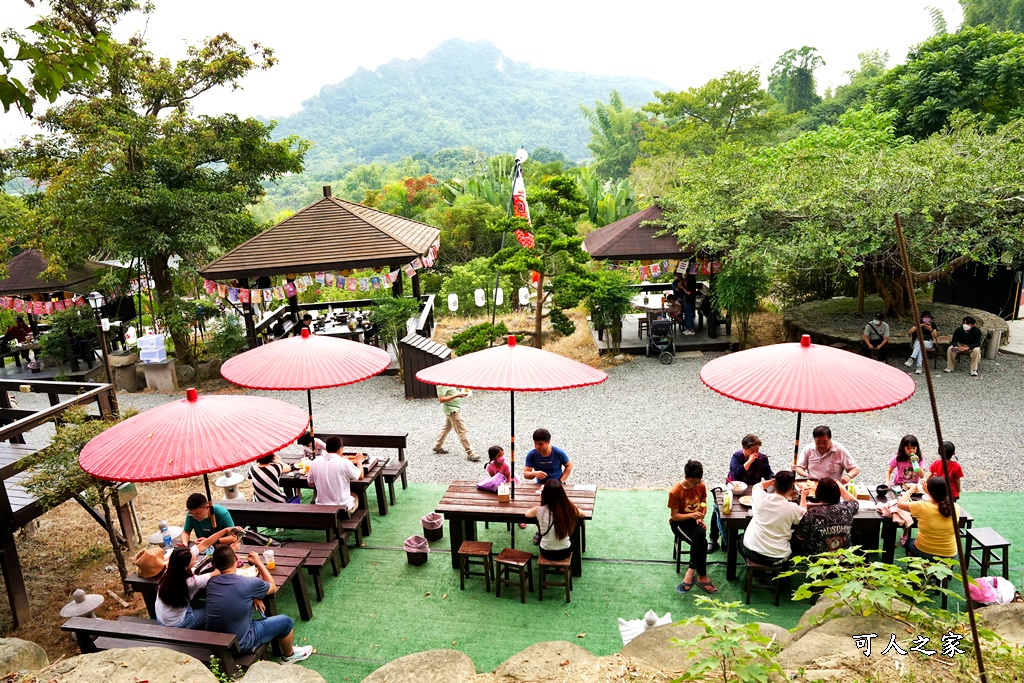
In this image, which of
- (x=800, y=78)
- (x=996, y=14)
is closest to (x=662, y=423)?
(x=996, y=14)

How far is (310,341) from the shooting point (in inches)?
269

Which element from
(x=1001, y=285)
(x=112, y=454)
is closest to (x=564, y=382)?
(x=112, y=454)

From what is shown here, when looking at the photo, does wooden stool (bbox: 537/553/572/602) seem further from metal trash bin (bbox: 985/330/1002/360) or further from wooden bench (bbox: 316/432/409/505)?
metal trash bin (bbox: 985/330/1002/360)

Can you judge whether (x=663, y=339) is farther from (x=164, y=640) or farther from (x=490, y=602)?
(x=164, y=640)

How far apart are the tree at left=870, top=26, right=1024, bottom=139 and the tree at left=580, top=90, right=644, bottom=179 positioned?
4116 centimetres

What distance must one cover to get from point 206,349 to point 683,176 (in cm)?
1178

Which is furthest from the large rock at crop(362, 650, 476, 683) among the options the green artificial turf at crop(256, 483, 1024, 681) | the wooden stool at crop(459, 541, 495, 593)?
the wooden stool at crop(459, 541, 495, 593)

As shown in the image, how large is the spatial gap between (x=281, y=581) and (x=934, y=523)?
505cm

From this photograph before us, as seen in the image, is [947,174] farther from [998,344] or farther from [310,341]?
[310,341]

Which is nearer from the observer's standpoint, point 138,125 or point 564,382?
point 564,382

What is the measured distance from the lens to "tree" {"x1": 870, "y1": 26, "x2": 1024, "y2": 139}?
1723 centimetres

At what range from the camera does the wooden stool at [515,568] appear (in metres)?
5.36

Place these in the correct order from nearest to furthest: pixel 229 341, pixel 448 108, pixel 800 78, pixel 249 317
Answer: pixel 249 317 < pixel 229 341 < pixel 800 78 < pixel 448 108

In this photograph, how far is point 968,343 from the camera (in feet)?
35.1
